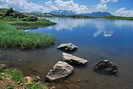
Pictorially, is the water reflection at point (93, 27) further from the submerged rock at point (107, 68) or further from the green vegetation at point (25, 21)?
Answer: the submerged rock at point (107, 68)

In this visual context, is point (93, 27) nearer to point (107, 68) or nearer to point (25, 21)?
point (25, 21)

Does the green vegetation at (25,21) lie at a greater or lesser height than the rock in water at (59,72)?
greater

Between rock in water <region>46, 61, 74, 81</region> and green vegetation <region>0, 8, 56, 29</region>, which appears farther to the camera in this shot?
green vegetation <region>0, 8, 56, 29</region>

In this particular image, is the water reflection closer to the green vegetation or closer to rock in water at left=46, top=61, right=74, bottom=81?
the green vegetation

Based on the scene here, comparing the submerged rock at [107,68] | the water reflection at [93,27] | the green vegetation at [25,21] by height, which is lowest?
the water reflection at [93,27]

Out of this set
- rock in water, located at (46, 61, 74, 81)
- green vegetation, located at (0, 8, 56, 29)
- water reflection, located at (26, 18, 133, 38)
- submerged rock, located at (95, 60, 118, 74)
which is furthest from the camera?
green vegetation, located at (0, 8, 56, 29)

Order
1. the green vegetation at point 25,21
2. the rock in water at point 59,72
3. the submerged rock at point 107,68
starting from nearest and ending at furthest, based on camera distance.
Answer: the rock in water at point 59,72 → the submerged rock at point 107,68 → the green vegetation at point 25,21

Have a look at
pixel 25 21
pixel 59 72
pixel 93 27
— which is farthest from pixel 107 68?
pixel 25 21

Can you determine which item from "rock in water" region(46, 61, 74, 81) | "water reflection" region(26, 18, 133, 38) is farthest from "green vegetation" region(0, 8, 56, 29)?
"rock in water" region(46, 61, 74, 81)

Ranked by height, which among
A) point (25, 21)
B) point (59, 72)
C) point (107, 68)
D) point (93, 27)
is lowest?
point (93, 27)

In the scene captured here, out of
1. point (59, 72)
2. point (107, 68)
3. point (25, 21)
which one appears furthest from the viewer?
point (25, 21)

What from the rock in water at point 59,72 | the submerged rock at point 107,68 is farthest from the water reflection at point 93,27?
the rock in water at point 59,72

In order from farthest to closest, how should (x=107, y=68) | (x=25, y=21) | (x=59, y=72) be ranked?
(x=25, y=21)
(x=107, y=68)
(x=59, y=72)

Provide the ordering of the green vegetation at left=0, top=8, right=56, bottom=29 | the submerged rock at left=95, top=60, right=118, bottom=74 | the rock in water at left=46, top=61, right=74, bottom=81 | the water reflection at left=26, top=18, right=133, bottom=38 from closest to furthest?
the rock in water at left=46, top=61, right=74, bottom=81 < the submerged rock at left=95, top=60, right=118, bottom=74 < the water reflection at left=26, top=18, right=133, bottom=38 < the green vegetation at left=0, top=8, right=56, bottom=29
